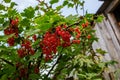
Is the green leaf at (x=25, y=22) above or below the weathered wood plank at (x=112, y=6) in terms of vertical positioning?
below

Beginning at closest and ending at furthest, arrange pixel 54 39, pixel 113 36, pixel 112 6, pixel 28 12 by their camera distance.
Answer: pixel 54 39, pixel 28 12, pixel 112 6, pixel 113 36

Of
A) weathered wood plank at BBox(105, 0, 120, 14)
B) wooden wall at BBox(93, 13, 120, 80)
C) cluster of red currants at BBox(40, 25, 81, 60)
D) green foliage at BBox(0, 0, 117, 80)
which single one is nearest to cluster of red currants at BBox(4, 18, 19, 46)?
green foliage at BBox(0, 0, 117, 80)

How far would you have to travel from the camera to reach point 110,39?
17.5ft

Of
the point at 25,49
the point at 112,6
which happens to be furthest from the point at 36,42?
the point at 112,6

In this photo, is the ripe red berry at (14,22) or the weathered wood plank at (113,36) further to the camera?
the weathered wood plank at (113,36)

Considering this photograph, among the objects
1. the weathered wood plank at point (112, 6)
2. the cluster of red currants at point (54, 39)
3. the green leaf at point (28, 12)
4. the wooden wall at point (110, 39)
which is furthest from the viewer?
the wooden wall at point (110, 39)

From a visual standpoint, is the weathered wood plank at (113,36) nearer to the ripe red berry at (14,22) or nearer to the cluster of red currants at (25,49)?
the cluster of red currants at (25,49)

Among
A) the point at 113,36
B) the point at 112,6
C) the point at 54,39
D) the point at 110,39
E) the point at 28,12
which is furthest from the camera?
the point at 110,39

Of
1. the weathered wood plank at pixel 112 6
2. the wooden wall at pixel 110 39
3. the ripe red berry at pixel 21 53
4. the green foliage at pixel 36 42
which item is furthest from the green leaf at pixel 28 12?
the wooden wall at pixel 110 39

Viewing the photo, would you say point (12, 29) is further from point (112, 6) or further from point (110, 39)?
point (110, 39)

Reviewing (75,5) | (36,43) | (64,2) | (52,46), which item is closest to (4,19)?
(36,43)

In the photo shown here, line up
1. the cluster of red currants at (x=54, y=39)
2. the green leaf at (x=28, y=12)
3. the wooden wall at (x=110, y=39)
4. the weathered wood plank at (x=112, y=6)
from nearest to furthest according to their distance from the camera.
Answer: the cluster of red currants at (x=54, y=39), the green leaf at (x=28, y=12), the weathered wood plank at (x=112, y=6), the wooden wall at (x=110, y=39)

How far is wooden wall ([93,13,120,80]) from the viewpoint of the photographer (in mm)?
5088

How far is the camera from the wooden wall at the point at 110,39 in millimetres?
5088
